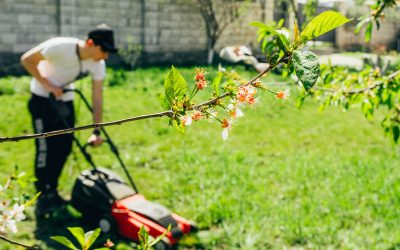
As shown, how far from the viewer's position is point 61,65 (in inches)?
169

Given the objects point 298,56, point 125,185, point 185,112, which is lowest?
point 125,185

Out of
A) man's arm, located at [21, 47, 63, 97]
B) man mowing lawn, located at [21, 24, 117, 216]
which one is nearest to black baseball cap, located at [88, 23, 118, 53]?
man mowing lawn, located at [21, 24, 117, 216]

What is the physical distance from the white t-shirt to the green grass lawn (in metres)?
0.69

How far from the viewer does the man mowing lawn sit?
164 inches

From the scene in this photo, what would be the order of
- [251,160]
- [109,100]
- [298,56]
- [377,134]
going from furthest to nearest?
[109,100] < [377,134] < [251,160] < [298,56]

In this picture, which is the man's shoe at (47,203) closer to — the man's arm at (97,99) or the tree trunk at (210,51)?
the man's arm at (97,99)

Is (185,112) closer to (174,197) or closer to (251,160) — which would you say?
(174,197)

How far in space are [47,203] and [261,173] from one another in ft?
7.75

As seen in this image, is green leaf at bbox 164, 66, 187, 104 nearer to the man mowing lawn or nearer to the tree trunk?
the man mowing lawn

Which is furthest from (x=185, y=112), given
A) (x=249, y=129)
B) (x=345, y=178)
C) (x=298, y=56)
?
(x=249, y=129)

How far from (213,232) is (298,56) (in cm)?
339

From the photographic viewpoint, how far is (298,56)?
104 cm

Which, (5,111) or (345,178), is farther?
(5,111)

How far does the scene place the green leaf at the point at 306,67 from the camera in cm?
99
